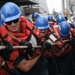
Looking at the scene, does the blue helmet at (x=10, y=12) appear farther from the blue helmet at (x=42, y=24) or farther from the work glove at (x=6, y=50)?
the blue helmet at (x=42, y=24)

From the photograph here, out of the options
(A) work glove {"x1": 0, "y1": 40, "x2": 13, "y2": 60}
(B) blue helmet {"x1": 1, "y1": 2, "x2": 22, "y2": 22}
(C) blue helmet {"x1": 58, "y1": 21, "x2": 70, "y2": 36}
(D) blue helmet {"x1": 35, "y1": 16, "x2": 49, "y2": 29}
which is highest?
(B) blue helmet {"x1": 1, "y1": 2, "x2": 22, "y2": 22}

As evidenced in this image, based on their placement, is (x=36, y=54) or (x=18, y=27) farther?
(x=36, y=54)

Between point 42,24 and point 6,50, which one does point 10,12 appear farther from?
point 42,24

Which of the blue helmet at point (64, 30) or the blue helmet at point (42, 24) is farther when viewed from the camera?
the blue helmet at point (64, 30)

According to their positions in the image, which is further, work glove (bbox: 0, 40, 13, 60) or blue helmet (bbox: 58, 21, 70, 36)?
blue helmet (bbox: 58, 21, 70, 36)

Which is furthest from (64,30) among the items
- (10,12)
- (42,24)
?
(10,12)

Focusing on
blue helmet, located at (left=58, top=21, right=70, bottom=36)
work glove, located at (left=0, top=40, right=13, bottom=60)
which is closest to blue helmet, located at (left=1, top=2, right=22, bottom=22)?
work glove, located at (left=0, top=40, right=13, bottom=60)

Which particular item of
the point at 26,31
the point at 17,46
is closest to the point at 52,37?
the point at 26,31

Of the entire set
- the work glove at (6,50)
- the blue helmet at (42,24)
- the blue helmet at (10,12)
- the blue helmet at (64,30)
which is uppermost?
the blue helmet at (10,12)

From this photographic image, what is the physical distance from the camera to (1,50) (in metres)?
2.81

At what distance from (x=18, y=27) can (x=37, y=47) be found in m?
0.49

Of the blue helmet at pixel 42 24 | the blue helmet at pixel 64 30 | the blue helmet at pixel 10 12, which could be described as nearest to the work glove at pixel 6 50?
the blue helmet at pixel 10 12

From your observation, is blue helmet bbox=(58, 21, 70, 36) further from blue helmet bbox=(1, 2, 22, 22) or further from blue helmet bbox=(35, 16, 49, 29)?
blue helmet bbox=(1, 2, 22, 22)

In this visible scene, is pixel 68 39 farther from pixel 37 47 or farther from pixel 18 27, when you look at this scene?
pixel 18 27
